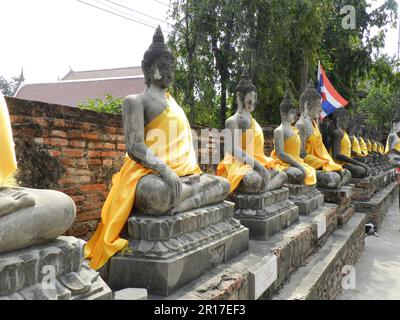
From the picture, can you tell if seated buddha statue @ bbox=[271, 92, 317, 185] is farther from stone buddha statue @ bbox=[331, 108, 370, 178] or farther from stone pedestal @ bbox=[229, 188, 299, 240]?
stone buddha statue @ bbox=[331, 108, 370, 178]

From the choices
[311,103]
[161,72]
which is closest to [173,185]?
[161,72]

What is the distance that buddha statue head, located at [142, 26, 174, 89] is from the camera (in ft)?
9.47

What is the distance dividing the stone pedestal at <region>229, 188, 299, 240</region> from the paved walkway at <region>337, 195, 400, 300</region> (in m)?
1.50

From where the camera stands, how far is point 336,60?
13.7 m

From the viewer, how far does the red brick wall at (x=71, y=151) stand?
3315mm

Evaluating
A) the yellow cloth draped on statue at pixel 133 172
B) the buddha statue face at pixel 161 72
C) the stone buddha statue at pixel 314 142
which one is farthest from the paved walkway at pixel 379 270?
the buddha statue face at pixel 161 72

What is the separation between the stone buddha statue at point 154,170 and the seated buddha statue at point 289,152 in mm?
2194

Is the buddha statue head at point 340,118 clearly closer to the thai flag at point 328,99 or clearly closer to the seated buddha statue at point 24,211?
the thai flag at point 328,99

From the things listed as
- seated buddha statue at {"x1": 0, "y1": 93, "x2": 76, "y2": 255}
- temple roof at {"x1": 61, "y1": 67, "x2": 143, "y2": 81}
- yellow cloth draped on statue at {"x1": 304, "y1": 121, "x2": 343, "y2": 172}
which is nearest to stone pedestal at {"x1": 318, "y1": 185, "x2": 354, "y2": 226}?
yellow cloth draped on statue at {"x1": 304, "y1": 121, "x2": 343, "y2": 172}

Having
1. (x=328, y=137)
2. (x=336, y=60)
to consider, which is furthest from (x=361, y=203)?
(x=336, y=60)

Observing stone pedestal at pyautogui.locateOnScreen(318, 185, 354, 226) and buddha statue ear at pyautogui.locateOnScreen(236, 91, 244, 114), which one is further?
stone pedestal at pyautogui.locateOnScreen(318, 185, 354, 226)

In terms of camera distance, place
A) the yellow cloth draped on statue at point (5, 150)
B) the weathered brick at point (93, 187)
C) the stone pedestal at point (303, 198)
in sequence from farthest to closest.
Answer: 1. the stone pedestal at point (303, 198)
2. the weathered brick at point (93, 187)
3. the yellow cloth draped on statue at point (5, 150)

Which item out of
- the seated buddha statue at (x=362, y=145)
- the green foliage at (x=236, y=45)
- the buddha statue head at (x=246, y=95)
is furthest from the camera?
the seated buddha statue at (x=362, y=145)
